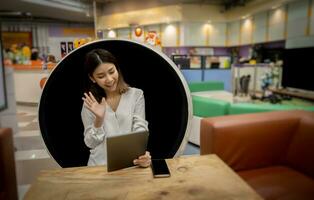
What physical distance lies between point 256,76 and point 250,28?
1746 millimetres

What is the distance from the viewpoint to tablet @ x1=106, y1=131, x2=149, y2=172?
3.21 feet

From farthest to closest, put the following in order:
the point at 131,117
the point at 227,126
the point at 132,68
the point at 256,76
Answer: the point at 256,76, the point at 132,68, the point at 227,126, the point at 131,117

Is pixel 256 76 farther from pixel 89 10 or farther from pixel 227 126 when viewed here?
pixel 227 126

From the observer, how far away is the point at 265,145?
1.71 metres

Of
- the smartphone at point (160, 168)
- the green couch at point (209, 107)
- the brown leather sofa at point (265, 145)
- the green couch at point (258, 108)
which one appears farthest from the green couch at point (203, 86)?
the smartphone at point (160, 168)

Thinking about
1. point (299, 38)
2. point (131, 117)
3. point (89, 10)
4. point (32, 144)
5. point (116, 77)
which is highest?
point (89, 10)

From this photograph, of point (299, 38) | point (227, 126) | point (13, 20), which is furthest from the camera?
point (13, 20)

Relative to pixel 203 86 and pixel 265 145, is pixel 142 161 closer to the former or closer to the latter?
pixel 265 145

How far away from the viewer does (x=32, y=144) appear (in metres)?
3.25

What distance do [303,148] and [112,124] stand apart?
1.23 meters

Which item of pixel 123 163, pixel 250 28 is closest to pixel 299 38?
pixel 250 28

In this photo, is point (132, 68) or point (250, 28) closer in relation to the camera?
point (132, 68)

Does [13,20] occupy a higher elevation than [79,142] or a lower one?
higher

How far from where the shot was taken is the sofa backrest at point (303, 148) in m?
1.58
